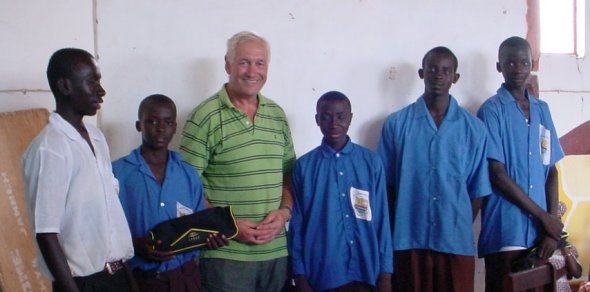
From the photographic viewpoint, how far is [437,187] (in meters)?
2.53

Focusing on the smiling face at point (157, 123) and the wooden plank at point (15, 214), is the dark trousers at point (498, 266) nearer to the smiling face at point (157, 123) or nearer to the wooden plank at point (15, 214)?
the smiling face at point (157, 123)

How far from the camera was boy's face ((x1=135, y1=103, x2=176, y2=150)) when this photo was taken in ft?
6.90

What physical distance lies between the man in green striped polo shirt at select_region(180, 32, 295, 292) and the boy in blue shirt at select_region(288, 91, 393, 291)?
112 millimetres

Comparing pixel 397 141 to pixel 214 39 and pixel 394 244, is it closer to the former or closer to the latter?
pixel 394 244

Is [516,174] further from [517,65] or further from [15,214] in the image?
[15,214]

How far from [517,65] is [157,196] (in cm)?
172

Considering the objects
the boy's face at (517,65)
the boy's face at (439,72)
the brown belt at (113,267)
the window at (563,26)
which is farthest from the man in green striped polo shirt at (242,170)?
the window at (563,26)

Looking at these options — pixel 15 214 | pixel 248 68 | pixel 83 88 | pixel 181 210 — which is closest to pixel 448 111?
pixel 248 68

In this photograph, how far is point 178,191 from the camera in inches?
82.6

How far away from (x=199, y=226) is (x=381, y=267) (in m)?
0.77

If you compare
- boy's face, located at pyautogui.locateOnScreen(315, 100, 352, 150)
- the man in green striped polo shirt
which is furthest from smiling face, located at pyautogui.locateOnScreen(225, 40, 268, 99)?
boy's face, located at pyautogui.locateOnScreen(315, 100, 352, 150)

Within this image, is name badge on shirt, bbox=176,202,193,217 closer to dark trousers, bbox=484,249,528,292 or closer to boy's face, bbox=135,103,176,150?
boy's face, bbox=135,103,176,150

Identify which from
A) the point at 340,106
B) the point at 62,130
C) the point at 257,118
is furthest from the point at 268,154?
the point at 62,130

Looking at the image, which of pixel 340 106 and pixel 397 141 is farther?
pixel 397 141
